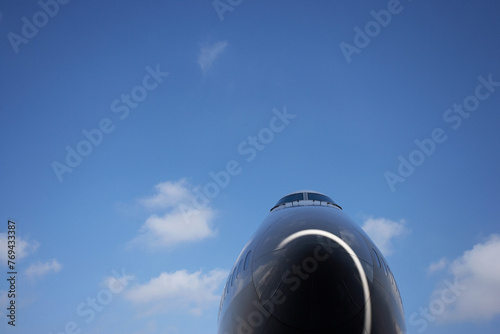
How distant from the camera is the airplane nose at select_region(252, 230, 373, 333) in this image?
5.05m

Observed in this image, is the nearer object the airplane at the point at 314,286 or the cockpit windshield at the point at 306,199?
the airplane at the point at 314,286

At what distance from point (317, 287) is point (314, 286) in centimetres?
4

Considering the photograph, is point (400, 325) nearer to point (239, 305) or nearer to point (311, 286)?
point (311, 286)

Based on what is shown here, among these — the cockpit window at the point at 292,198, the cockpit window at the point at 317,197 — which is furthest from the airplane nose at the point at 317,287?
the cockpit window at the point at 292,198

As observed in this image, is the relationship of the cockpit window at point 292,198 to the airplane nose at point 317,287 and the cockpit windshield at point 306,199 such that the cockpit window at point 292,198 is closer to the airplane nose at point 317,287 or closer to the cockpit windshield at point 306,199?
the cockpit windshield at point 306,199

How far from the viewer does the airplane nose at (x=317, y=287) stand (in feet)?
16.6

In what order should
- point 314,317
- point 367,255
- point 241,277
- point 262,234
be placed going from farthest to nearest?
1. point 262,234
2. point 241,277
3. point 367,255
4. point 314,317

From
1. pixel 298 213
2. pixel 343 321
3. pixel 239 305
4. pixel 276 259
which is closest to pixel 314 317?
pixel 343 321

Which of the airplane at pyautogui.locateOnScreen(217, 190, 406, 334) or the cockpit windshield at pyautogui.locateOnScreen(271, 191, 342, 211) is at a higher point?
the cockpit windshield at pyautogui.locateOnScreen(271, 191, 342, 211)

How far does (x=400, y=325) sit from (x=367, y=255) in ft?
4.65

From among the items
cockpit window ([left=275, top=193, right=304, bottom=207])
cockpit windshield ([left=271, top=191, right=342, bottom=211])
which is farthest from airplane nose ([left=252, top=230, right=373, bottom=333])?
cockpit window ([left=275, top=193, right=304, bottom=207])

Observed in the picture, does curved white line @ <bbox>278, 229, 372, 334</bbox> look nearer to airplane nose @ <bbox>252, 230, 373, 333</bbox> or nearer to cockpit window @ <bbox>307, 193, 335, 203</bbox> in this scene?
airplane nose @ <bbox>252, 230, 373, 333</bbox>

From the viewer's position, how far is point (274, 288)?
17.5ft

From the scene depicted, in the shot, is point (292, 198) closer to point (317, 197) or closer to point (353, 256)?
point (317, 197)
